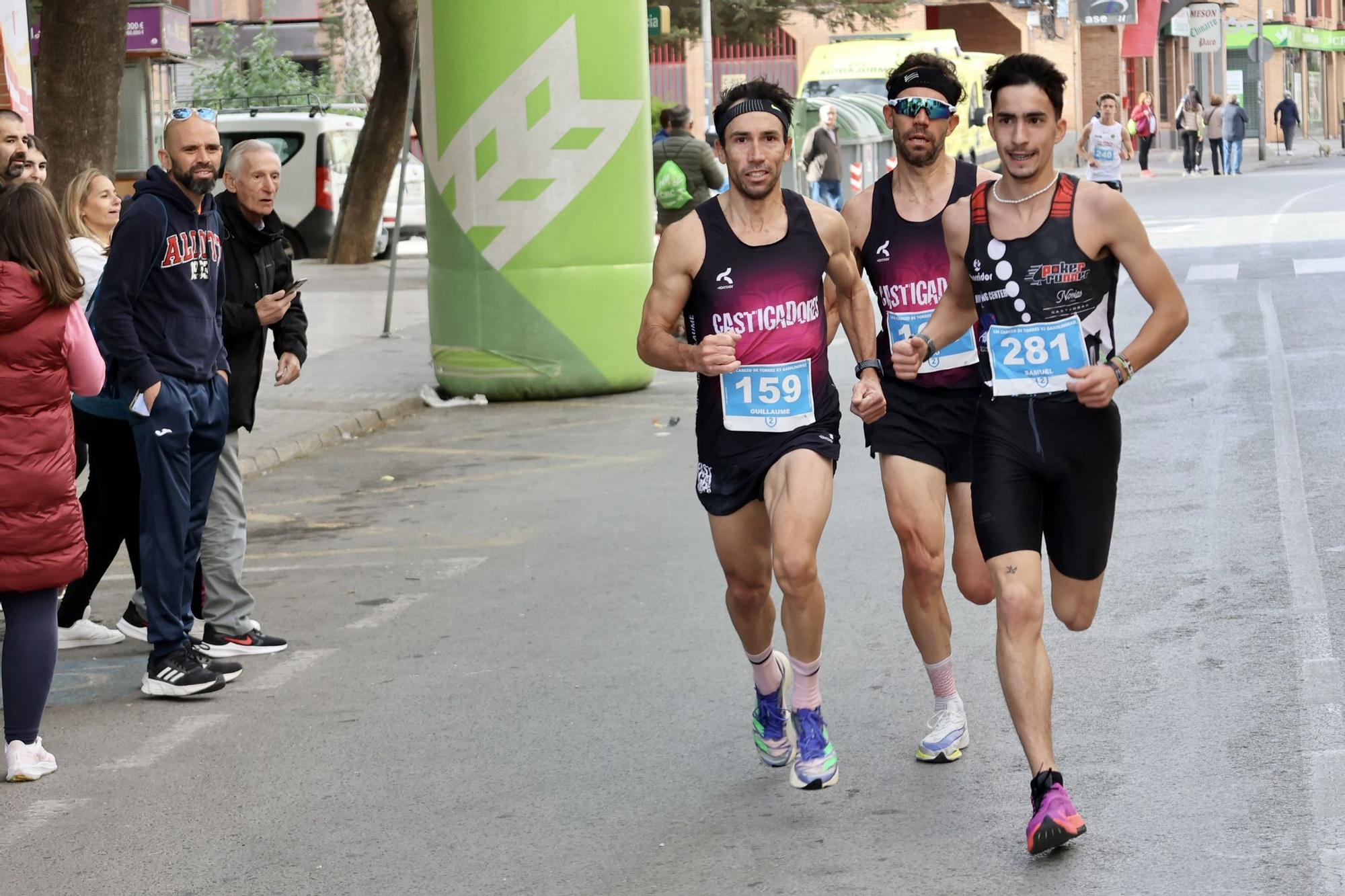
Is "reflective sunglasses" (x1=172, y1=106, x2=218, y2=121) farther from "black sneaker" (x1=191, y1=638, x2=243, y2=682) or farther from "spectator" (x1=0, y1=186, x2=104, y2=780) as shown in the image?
"black sneaker" (x1=191, y1=638, x2=243, y2=682)

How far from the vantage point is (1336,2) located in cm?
9106

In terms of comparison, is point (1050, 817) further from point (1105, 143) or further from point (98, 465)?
point (1105, 143)

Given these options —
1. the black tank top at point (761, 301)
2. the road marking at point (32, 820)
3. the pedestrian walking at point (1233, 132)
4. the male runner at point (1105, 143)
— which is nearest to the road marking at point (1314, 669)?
the black tank top at point (761, 301)

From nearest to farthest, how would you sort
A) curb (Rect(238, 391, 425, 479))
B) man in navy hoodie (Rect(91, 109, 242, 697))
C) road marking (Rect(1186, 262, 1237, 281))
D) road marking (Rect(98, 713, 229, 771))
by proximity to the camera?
road marking (Rect(98, 713, 229, 771)) < man in navy hoodie (Rect(91, 109, 242, 697)) < curb (Rect(238, 391, 425, 479)) < road marking (Rect(1186, 262, 1237, 281))

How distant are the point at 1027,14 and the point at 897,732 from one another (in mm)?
56084

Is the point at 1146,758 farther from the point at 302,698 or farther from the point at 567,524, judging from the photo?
the point at 567,524

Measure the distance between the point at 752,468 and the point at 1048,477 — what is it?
872 millimetres

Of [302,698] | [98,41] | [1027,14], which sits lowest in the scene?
[302,698]

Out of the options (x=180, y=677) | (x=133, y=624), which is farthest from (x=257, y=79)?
(x=180, y=677)

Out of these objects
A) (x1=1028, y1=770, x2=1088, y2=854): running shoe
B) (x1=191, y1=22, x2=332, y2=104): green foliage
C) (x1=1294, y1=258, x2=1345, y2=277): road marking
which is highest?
(x1=191, y1=22, x2=332, y2=104): green foliage

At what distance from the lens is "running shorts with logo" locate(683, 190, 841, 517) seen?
533 cm

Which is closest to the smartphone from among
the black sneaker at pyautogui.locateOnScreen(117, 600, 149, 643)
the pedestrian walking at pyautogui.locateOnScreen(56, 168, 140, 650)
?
the pedestrian walking at pyautogui.locateOnScreen(56, 168, 140, 650)

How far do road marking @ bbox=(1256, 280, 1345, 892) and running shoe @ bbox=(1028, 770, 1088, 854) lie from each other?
0.57m

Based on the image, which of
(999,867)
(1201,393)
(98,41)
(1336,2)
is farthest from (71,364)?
(1336,2)
